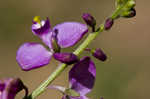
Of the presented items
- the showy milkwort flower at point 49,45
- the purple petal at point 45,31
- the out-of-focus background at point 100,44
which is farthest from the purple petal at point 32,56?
the out-of-focus background at point 100,44

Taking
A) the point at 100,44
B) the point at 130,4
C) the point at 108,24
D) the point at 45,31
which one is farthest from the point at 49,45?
the point at 100,44

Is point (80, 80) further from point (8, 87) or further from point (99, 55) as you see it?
point (8, 87)

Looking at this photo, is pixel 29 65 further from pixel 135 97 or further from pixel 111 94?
pixel 135 97

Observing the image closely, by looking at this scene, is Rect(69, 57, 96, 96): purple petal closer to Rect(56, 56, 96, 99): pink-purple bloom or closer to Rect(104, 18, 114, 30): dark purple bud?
Rect(56, 56, 96, 99): pink-purple bloom

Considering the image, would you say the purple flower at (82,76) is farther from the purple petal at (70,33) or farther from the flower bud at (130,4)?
the flower bud at (130,4)

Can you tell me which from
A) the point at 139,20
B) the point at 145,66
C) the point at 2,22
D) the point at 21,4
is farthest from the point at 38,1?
the point at 145,66

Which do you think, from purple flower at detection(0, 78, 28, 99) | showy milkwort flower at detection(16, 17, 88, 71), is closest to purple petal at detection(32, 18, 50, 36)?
showy milkwort flower at detection(16, 17, 88, 71)
